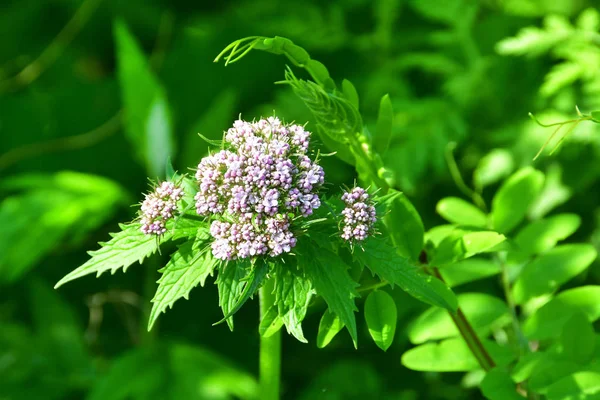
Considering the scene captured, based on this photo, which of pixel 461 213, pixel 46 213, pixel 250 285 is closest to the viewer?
pixel 250 285

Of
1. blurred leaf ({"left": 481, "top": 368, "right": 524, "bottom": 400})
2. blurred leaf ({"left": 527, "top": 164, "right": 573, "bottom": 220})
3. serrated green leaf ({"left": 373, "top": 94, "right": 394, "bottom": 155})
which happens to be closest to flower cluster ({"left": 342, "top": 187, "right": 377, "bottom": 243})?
serrated green leaf ({"left": 373, "top": 94, "right": 394, "bottom": 155})

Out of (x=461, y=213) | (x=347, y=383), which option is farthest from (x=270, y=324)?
(x=347, y=383)

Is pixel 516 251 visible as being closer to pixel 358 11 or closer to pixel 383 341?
pixel 383 341

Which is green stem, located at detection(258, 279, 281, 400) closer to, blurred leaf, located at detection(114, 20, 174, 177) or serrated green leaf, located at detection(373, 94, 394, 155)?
serrated green leaf, located at detection(373, 94, 394, 155)

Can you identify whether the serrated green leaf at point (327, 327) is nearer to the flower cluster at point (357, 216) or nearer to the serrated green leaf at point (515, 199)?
the flower cluster at point (357, 216)

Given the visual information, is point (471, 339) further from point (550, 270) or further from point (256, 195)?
point (256, 195)
